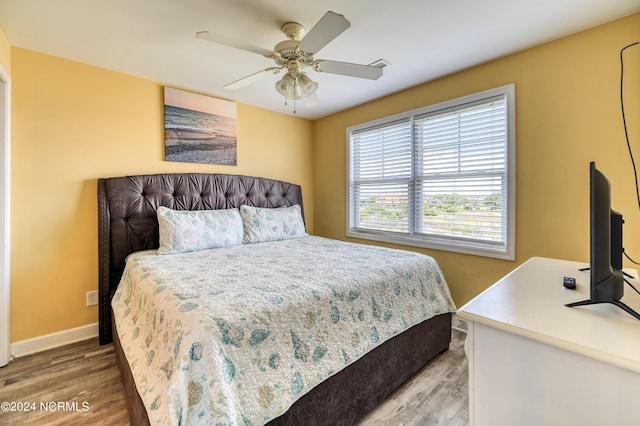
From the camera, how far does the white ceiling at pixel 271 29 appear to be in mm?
1604

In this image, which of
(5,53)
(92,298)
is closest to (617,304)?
(92,298)

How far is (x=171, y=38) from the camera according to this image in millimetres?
1922

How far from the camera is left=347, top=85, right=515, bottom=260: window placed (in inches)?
88.0

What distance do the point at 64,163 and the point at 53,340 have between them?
140cm

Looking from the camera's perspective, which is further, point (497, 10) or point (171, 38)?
point (171, 38)

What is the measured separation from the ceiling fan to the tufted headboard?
1.16 meters

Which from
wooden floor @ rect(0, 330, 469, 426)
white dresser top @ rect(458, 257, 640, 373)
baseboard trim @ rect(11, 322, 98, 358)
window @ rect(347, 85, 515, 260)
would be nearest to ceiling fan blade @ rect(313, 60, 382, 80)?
window @ rect(347, 85, 515, 260)

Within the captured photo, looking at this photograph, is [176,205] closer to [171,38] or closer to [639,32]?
[171,38]

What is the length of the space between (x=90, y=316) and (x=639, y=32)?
4.37 meters

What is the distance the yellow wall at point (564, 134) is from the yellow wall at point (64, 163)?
292 centimetres

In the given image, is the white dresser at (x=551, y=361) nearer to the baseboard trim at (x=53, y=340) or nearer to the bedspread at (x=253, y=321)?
the bedspread at (x=253, y=321)

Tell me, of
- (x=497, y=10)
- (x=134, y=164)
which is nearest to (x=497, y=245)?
(x=497, y=10)

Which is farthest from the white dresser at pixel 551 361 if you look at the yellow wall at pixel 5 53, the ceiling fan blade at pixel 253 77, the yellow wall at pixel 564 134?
the yellow wall at pixel 5 53

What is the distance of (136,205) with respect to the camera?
2420 millimetres
